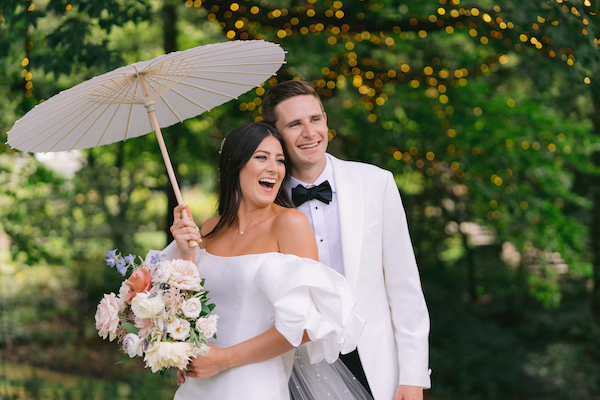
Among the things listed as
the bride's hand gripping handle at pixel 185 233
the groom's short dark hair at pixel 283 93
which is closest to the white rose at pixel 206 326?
the bride's hand gripping handle at pixel 185 233

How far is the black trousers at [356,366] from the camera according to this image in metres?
2.66

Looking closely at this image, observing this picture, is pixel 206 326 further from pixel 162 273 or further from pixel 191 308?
pixel 162 273

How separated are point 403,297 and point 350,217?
45 cm

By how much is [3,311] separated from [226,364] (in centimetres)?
798

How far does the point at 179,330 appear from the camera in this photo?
2.00 meters

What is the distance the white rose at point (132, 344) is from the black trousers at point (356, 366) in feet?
3.54

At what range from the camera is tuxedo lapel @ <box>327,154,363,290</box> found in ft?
7.98

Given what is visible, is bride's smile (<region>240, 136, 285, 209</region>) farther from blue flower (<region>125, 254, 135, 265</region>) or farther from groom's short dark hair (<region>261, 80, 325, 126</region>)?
blue flower (<region>125, 254, 135, 265</region>)

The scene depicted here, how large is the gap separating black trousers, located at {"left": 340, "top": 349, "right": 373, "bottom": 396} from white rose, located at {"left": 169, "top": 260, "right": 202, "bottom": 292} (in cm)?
99

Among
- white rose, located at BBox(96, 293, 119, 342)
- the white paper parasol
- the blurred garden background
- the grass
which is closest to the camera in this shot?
white rose, located at BBox(96, 293, 119, 342)

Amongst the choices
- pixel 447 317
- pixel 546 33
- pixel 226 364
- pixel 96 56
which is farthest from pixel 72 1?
pixel 447 317

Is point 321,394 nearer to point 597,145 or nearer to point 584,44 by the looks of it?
point 584,44

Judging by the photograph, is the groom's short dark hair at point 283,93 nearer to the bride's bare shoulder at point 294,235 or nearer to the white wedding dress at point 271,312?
the bride's bare shoulder at point 294,235

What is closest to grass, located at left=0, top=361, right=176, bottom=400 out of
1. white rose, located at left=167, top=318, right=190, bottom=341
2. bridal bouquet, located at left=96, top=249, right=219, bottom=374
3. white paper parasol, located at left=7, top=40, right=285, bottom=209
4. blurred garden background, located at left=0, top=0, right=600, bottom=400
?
blurred garden background, located at left=0, top=0, right=600, bottom=400
